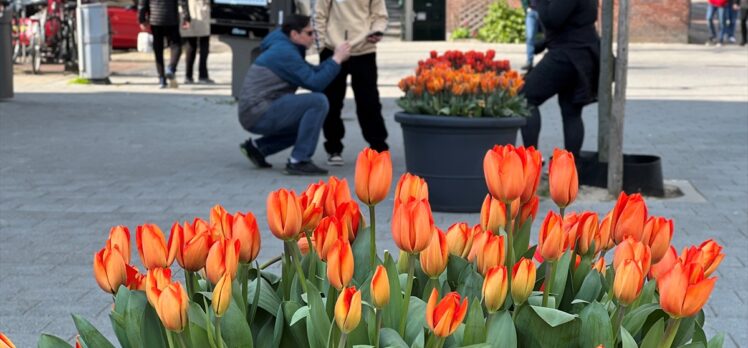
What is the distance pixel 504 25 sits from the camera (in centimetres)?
3075

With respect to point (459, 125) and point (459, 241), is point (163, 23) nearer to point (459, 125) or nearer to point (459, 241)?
point (459, 125)

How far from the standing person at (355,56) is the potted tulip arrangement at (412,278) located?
741cm

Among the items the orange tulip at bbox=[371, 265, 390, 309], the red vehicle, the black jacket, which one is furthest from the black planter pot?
the red vehicle

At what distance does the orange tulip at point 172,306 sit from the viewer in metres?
1.86

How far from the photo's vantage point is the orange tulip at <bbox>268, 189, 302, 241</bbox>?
2.12 meters

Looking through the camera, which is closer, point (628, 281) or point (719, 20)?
point (628, 281)

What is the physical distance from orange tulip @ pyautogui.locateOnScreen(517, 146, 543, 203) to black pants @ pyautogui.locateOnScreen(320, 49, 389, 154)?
7641mm

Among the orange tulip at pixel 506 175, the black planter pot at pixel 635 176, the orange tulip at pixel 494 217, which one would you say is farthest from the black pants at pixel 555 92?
the orange tulip at pixel 506 175

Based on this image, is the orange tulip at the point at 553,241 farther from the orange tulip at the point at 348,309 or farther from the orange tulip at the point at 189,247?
the orange tulip at the point at 189,247

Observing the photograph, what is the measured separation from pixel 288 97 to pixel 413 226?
297 inches

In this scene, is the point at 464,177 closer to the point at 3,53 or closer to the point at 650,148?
the point at 650,148

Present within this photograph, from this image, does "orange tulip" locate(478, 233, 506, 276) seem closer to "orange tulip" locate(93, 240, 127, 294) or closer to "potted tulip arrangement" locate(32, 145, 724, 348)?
"potted tulip arrangement" locate(32, 145, 724, 348)

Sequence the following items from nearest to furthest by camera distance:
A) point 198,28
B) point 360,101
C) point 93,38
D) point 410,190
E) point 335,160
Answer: point 410,190
point 360,101
point 335,160
point 93,38
point 198,28

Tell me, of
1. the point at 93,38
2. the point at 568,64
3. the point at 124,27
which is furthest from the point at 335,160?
the point at 124,27
